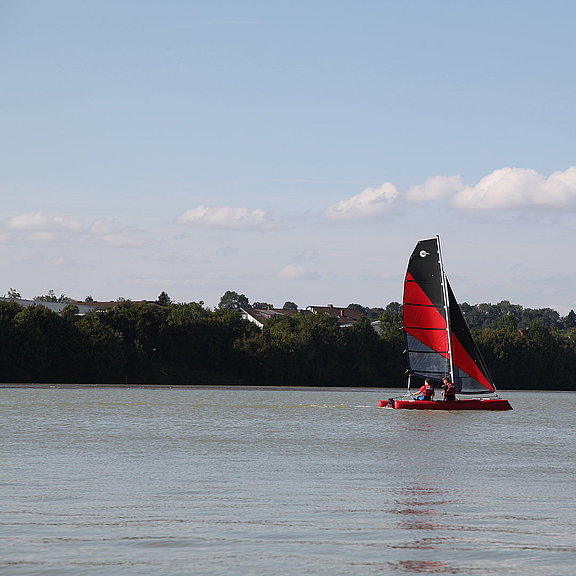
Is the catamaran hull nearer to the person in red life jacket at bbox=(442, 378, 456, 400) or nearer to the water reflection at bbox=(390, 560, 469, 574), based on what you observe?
the person in red life jacket at bbox=(442, 378, 456, 400)

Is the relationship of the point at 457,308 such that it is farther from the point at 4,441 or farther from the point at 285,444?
the point at 4,441

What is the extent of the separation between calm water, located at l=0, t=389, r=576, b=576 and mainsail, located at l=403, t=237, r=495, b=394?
14412 mm

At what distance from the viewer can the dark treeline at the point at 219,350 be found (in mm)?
100812

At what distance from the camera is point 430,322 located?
54.3m

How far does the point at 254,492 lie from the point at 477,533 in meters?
5.55

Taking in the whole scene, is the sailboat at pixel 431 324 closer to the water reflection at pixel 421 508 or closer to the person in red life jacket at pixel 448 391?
A: the person in red life jacket at pixel 448 391

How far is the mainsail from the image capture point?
54156 mm

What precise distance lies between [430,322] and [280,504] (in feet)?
118

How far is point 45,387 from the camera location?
8919cm

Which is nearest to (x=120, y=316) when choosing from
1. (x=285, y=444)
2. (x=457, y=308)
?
(x=457, y=308)

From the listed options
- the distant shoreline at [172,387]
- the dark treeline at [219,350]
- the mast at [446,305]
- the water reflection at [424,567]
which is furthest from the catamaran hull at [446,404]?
the dark treeline at [219,350]

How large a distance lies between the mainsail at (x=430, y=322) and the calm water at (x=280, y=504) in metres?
14.4

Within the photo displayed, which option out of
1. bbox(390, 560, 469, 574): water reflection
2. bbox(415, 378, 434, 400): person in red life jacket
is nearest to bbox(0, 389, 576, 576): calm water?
bbox(390, 560, 469, 574): water reflection

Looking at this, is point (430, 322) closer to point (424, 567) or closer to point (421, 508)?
point (421, 508)
